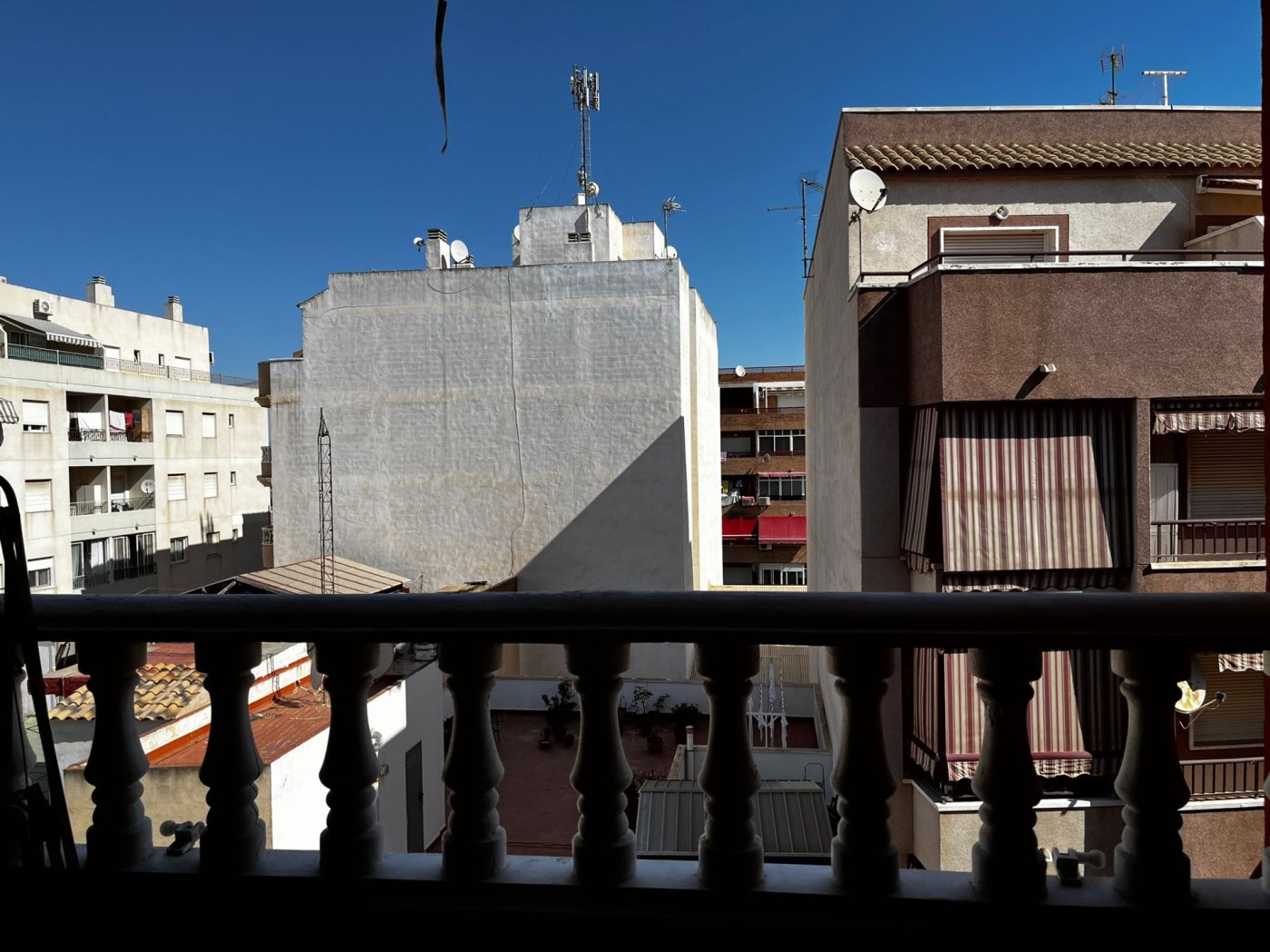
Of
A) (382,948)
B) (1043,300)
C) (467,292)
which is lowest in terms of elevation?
(382,948)

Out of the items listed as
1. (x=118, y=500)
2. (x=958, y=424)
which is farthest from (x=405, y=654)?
(x=118, y=500)

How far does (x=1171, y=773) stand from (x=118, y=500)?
30551 mm

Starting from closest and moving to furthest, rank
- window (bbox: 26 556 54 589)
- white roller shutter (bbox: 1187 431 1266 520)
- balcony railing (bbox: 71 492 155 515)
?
white roller shutter (bbox: 1187 431 1266 520) → window (bbox: 26 556 54 589) → balcony railing (bbox: 71 492 155 515)

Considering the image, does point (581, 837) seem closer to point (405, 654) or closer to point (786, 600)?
point (786, 600)

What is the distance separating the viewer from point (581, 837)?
5.57 feet

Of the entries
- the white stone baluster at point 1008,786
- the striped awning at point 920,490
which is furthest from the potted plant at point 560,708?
the white stone baluster at point 1008,786

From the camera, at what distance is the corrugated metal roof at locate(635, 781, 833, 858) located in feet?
16.4

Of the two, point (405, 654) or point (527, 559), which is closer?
point (405, 654)

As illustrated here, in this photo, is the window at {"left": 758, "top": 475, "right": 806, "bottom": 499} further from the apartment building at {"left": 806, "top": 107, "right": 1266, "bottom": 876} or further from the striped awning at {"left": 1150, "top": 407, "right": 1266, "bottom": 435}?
the striped awning at {"left": 1150, "top": 407, "right": 1266, "bottom": 435}

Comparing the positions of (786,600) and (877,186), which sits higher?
(877,186)

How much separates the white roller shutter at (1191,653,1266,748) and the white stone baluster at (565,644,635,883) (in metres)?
9.12

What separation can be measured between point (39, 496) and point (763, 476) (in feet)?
85.1

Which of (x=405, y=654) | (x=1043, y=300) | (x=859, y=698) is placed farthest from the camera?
(x=405, y=654)

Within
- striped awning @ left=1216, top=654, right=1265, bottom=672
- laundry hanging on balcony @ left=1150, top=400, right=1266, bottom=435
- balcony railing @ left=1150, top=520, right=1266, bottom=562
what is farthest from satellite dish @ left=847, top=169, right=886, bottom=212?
striped awning @ left=1216, top=654, right=1265, bottom=672
